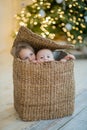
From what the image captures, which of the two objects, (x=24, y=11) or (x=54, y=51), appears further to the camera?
(x=24, y=11)

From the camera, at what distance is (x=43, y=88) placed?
171 centimetres

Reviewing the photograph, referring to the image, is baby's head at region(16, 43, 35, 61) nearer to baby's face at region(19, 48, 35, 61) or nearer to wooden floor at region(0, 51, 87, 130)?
baby's face at region(19, 48, 35, 61)

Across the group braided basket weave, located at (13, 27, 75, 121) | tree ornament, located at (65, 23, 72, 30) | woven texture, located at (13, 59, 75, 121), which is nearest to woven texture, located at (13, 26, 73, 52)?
braided basket weave, located at (13, 27, 75, 121)

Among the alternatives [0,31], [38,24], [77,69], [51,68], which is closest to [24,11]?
[38,24]

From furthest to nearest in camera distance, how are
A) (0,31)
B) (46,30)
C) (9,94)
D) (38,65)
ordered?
(0,31) → (46,30) → (9,94) → (38,65)

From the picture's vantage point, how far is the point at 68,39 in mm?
3174

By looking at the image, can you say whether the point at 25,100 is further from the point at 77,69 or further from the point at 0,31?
the point at 0,31

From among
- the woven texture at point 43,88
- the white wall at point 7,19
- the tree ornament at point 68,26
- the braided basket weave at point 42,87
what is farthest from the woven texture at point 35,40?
the white wall at point 7,19

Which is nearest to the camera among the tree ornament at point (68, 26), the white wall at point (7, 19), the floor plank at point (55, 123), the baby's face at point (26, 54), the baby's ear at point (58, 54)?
the floor plank at point (55, 123)

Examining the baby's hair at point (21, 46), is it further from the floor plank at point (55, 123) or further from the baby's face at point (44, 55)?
the floor plank at point (55, 123)

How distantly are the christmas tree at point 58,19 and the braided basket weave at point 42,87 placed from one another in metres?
1.39

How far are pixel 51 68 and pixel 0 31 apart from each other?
218cm

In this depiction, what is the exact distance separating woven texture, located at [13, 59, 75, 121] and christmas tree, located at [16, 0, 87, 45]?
144 cm

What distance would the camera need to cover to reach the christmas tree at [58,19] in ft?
10.4
